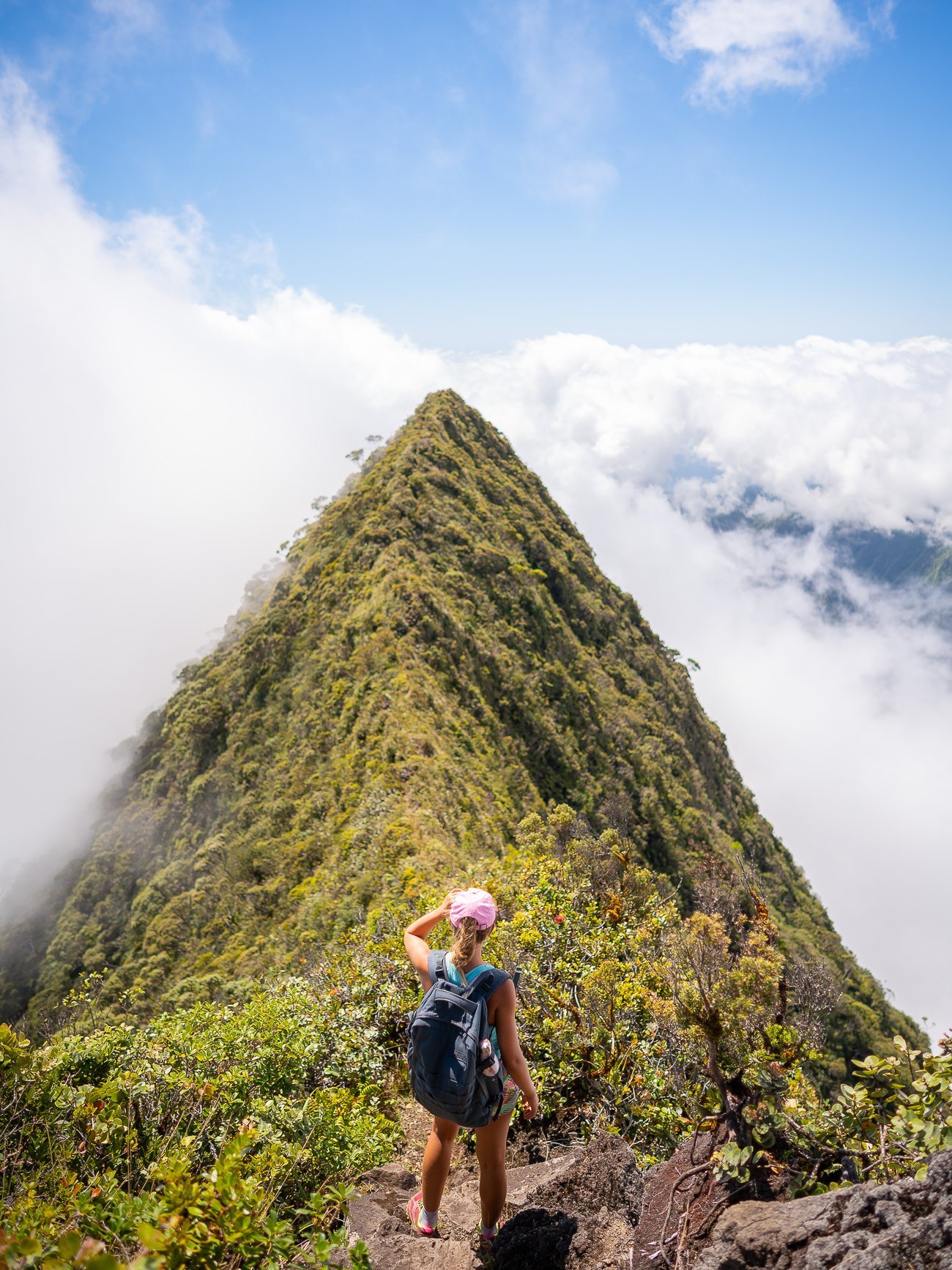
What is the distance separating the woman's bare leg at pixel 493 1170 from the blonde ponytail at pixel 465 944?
1.11m

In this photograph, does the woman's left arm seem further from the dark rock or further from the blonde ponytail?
the dark rock

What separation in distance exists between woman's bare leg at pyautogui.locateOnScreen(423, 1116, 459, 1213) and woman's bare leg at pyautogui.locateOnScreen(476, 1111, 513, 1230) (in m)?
0.21

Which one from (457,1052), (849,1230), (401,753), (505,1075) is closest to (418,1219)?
(505,1075)

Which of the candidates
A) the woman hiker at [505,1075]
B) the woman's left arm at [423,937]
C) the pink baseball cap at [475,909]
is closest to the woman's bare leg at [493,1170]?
the woman hiker at [505,1075]

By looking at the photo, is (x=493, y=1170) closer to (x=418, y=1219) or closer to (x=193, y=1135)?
(x=418, y=1219)

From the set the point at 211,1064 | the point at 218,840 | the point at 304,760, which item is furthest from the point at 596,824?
the point at 211,1064

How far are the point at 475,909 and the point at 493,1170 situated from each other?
1715 mm

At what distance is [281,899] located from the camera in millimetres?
21297

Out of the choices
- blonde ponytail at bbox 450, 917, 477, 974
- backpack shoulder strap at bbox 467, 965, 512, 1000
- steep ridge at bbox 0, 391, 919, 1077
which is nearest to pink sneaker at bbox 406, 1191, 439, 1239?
backpack shoulder strap at bbox 467, 965, 512, 1000

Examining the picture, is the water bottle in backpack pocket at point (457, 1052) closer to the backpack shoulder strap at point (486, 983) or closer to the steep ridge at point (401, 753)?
the backpack shoulder strap at point (486, 983)

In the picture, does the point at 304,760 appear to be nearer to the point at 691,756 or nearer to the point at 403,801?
the point at 403,801

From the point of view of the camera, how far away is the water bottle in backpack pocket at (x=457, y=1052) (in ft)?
12.9

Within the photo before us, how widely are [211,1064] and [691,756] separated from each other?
49.9 m

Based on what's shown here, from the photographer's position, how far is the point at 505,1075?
420cm
